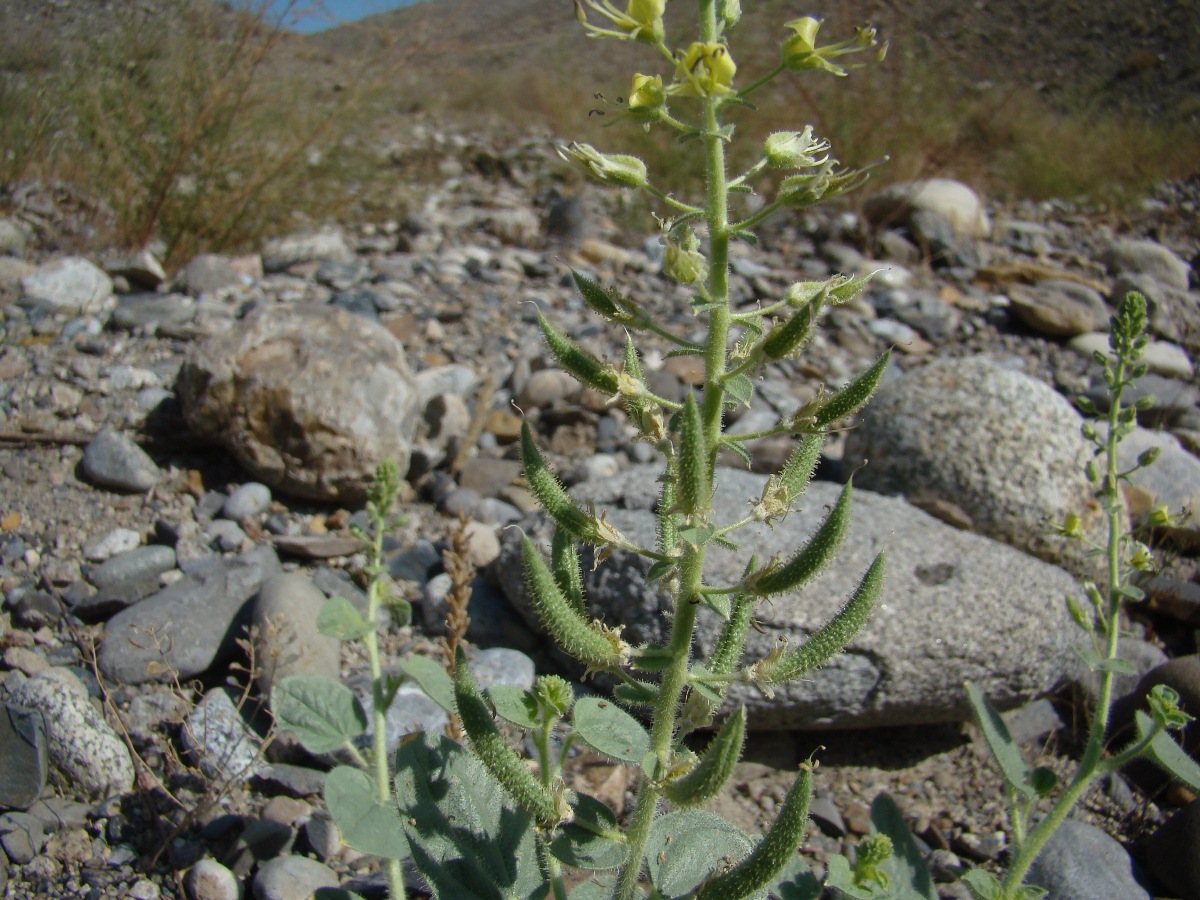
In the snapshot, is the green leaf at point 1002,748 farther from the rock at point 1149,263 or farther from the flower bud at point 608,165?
the rock at point 1149,263

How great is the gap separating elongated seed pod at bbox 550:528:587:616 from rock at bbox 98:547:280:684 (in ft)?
4.82

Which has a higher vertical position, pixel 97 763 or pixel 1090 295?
pixel 97 763

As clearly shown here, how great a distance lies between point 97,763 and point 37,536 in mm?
1191

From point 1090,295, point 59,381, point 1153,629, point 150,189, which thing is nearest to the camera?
point 1153,629

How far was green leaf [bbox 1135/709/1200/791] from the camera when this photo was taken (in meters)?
1.97

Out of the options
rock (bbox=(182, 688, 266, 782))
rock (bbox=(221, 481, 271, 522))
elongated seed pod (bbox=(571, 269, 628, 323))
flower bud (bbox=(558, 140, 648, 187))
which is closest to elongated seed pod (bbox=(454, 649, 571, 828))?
elongated seed pod (bbox=(571, 269, 628, 323))

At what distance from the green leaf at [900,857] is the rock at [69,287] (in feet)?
14.5

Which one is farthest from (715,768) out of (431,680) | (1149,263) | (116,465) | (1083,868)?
(1149,263)

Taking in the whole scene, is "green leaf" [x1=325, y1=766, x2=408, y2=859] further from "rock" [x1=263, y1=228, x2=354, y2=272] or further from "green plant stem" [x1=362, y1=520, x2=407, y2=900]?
"rock" [x1=263, y1=228, x2=354, y2=272]

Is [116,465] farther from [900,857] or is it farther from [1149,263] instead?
[1149,263]

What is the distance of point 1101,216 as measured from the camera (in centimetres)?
985

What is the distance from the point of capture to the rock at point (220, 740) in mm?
2441

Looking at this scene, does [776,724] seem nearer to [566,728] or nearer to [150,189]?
[566,728]

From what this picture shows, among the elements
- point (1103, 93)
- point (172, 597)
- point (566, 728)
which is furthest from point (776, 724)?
point (1103, 93)
